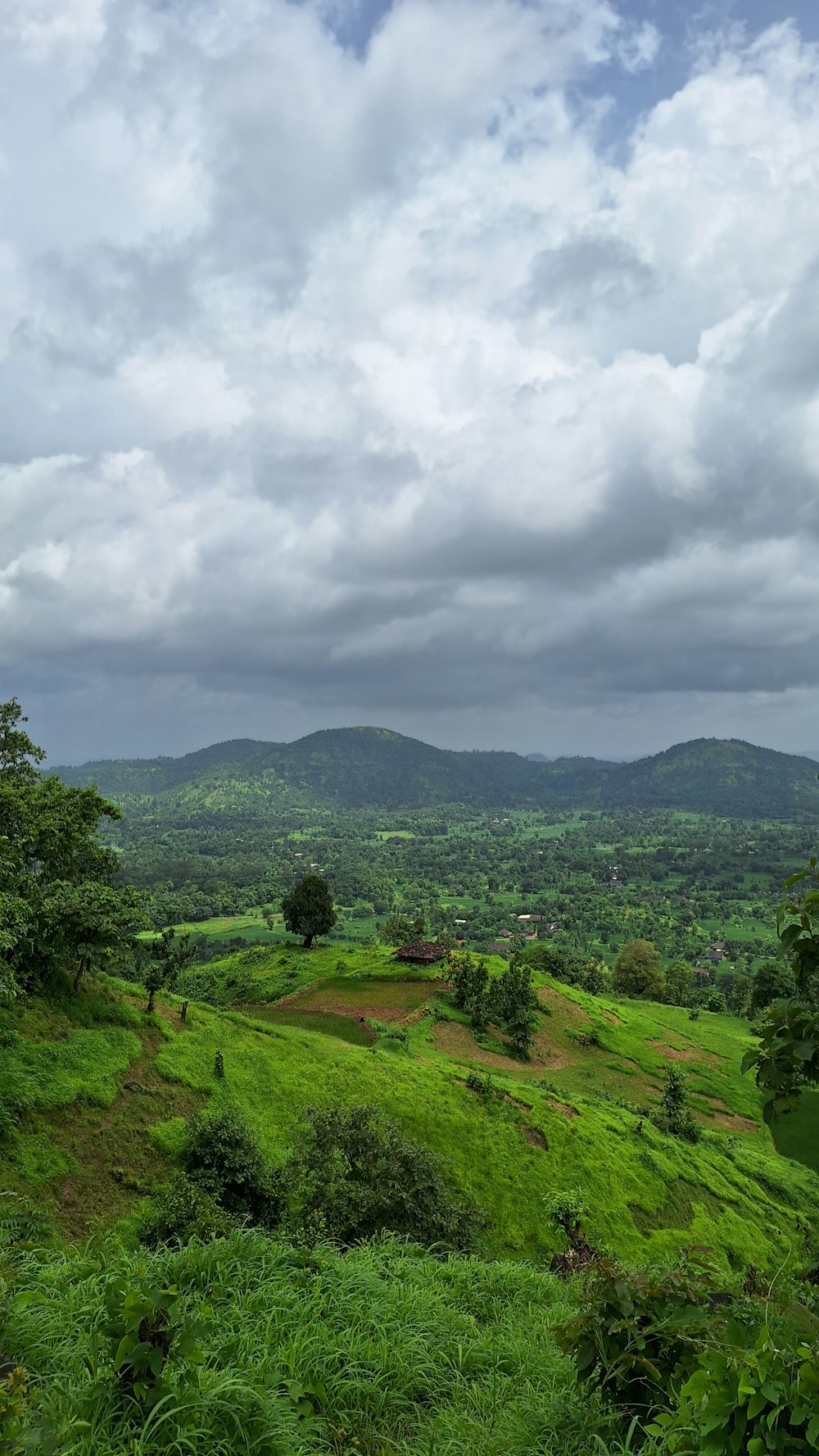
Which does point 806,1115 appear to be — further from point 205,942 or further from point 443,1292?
point 205,942

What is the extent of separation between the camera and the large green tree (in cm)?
2081

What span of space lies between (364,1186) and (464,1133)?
1404 cm

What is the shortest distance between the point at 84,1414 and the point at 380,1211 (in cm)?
1274

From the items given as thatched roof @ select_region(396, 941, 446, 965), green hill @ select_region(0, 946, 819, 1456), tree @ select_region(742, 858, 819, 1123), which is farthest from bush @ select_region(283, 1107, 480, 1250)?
thatched roof @ select_region(396, 941, 446, 965)

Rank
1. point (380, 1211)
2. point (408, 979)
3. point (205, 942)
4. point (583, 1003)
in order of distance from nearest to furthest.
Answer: point (380, 1211) → point (408, 979) → point (583, 1003) → point (205, 942)

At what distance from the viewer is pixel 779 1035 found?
16.7 ft

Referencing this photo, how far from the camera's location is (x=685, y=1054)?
60.1 m

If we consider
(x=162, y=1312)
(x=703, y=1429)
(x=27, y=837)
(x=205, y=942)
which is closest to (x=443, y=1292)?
(x=162, y=1312)

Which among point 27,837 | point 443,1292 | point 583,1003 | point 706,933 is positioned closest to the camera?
point 443,1292

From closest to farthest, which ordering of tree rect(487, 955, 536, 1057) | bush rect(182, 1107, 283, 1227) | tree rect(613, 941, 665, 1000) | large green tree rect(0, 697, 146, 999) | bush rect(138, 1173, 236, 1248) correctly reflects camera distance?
bush rect(138, 1173, 236, 1248) < bush rect(182, 1107, 283, 1227) < large green tree rect(0, 697, 146, 999) < tree rect(487, 955, 536, 1057) < tree rect(613, 941, 665, 1000)

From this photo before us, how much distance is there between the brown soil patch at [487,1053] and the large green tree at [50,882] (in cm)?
2607

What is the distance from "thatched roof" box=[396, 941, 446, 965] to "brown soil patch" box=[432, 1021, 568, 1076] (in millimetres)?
12733

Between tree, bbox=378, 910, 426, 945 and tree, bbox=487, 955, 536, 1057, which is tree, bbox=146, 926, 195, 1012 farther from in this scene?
tree, bbox=378, 910, 426, 945

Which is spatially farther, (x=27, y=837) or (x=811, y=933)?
(x=27, y=837)
